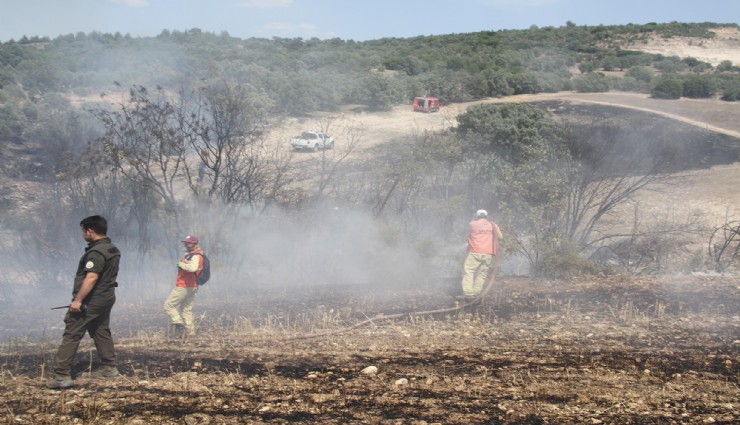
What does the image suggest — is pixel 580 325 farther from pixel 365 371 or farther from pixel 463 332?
pixel 365 371

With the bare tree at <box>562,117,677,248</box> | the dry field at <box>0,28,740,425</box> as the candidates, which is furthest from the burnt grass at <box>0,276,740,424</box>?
the bare tree at <box>562,117,677,248</box>

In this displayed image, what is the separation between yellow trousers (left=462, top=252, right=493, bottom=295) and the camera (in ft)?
29.5

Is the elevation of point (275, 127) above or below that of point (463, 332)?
above

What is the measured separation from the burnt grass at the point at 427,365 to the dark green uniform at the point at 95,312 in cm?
28

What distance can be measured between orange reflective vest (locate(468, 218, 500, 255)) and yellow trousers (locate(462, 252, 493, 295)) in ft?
0.24

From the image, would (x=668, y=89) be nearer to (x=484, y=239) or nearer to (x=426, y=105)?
(x=426, y=105)

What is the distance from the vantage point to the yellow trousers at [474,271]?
9.00m

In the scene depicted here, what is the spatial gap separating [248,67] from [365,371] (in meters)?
31.3

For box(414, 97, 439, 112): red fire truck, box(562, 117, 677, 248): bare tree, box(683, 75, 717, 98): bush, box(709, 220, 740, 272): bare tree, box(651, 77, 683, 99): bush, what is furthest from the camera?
box(414, 97, 439, 112): red fire truck

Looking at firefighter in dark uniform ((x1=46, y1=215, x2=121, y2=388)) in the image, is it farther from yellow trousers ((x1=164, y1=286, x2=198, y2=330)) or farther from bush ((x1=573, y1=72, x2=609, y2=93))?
bush ((x1=573, y1=72, x2=609, y2=93))

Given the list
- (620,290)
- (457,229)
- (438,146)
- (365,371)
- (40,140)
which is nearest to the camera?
(365,371)

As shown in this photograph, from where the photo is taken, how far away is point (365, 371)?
5.74 meters

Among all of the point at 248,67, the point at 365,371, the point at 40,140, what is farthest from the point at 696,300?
the point at 248,67

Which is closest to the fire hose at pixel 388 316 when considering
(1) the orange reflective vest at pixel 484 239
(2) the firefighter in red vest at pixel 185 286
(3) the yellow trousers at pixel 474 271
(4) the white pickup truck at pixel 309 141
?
(3) the yellow trousers at pixel 474 271
